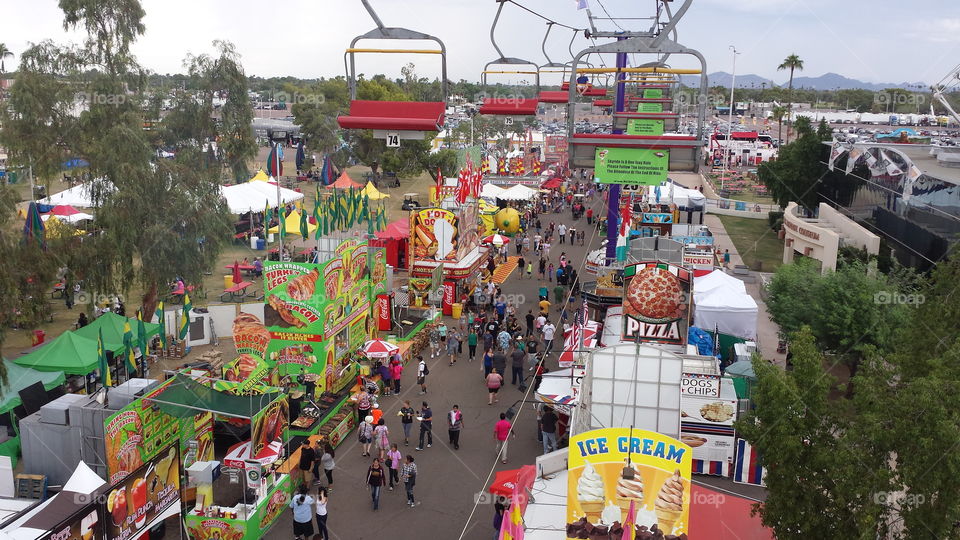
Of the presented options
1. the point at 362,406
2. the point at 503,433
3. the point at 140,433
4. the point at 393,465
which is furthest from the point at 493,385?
the point at 140,433

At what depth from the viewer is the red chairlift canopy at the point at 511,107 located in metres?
13.1

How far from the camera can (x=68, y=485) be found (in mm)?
9906

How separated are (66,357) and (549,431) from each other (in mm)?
10428

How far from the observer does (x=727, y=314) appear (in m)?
19.2

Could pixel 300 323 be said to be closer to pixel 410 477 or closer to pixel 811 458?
pixel 410 477

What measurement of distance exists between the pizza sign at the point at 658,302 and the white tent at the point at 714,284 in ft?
Result: 15.6

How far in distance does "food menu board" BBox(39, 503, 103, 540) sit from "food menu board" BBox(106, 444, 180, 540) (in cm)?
21

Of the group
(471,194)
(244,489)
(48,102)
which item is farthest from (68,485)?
(471,194)

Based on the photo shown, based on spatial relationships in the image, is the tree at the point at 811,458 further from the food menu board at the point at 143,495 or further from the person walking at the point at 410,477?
the food menu board at the point at 143,495

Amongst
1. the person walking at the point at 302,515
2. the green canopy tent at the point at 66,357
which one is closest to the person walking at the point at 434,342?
the green canopy tent at the point at 66,357

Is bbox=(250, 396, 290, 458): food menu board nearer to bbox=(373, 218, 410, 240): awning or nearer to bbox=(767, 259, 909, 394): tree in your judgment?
bbox=(767, 259, 909, 394): tree

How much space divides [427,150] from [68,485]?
44.9 meters

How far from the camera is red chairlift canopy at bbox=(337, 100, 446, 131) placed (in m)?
10.1

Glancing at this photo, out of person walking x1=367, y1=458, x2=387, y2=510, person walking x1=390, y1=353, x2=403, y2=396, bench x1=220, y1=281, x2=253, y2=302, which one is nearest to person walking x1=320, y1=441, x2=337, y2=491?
person walking x1=367, y1=458, x2=387, y2=510
